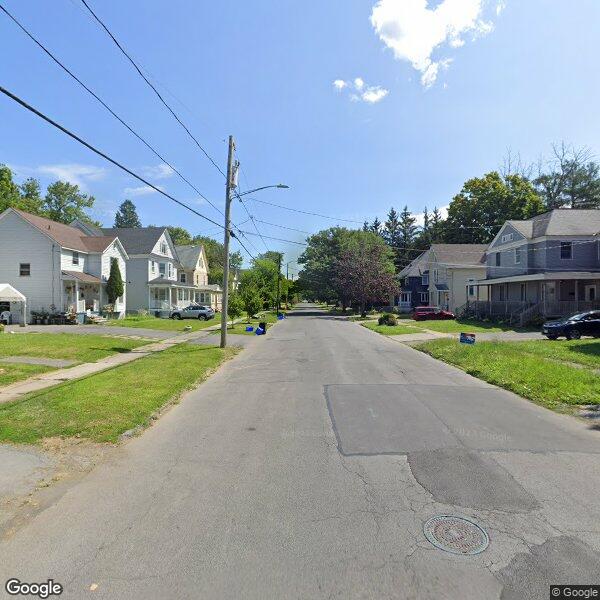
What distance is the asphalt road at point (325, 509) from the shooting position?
342 cm

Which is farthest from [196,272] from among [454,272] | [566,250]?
[566,250]

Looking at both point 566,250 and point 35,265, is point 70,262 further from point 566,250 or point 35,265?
point 566,250

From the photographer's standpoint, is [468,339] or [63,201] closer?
[468,339]

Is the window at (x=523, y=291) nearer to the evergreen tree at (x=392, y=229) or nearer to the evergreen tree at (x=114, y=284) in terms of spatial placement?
the evergreen tree at (x=114, y=284)

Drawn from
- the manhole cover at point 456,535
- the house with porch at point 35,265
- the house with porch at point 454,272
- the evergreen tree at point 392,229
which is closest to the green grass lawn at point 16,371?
the manhole cover at point 456,535

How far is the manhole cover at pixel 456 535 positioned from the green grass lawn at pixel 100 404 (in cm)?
506

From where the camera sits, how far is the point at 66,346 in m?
18.4

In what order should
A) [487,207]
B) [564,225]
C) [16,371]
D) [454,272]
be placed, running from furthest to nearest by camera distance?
[487,207]
[454,272]
[564,225]
[16,371]

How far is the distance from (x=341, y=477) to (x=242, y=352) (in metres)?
14.5

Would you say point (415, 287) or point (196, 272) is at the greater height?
point (196, 272)

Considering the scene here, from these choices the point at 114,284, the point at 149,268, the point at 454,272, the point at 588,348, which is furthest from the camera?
the point at 454,272

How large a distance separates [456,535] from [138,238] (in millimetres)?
46096

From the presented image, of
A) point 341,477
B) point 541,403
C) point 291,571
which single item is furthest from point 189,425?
point 541,403

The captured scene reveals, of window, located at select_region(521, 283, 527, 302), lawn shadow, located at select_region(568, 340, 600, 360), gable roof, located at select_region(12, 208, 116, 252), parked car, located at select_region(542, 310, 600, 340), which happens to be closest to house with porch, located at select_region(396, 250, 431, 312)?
window, located at select_region(521, 283, 527, 302)
